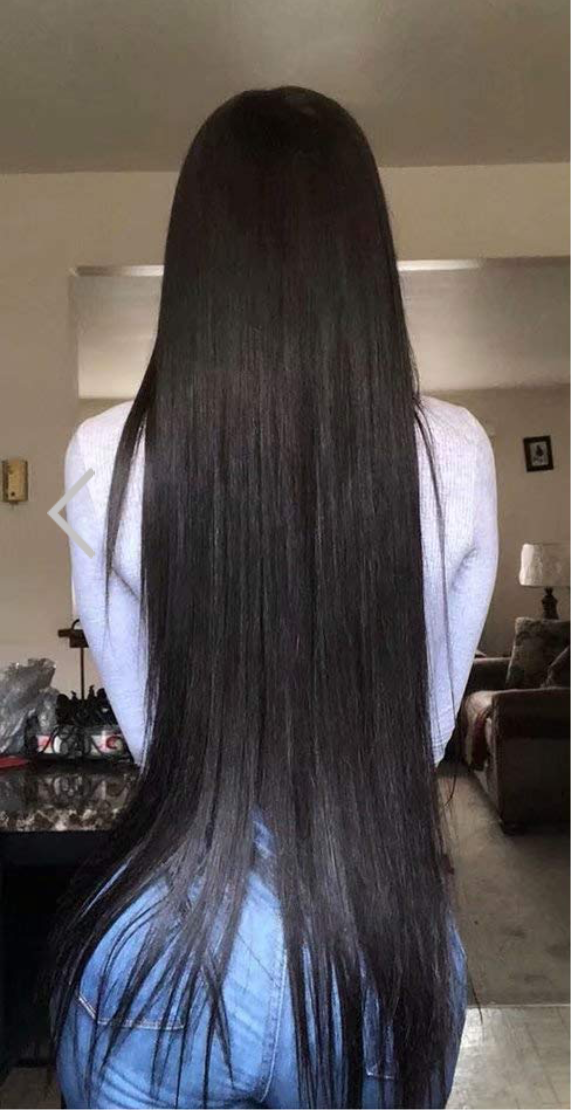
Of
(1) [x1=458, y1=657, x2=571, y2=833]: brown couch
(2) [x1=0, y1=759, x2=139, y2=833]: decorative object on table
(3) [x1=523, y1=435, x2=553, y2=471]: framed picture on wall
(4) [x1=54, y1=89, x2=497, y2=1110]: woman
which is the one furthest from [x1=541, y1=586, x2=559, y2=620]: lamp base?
(4) [x1=54, y1=89, x2=497, y2=1110]: woman

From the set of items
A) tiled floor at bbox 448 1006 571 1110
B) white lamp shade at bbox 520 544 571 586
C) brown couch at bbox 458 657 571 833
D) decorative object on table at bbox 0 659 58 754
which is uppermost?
white lamp shade at bbox 520 544 571 586

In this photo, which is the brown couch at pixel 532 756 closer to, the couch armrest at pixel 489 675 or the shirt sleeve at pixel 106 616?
the couch armrest at pixel 489 675

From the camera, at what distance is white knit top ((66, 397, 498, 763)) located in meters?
0.60

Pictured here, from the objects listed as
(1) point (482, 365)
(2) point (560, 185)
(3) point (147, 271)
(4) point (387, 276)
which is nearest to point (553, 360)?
(1) point (482, 365)

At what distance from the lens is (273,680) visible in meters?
0.57

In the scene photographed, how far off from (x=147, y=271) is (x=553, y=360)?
3437mm

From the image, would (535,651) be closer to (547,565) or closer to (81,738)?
(547,565)

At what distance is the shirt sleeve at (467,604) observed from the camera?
63 cm

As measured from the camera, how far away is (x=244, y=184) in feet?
1.98

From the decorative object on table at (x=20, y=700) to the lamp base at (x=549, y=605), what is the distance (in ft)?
16.2

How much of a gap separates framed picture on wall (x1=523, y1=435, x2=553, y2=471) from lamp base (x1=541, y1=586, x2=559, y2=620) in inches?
35.2

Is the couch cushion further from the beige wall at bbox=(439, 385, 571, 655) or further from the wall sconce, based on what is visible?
the beige wall at bbox=(439, 385, 571, 655)

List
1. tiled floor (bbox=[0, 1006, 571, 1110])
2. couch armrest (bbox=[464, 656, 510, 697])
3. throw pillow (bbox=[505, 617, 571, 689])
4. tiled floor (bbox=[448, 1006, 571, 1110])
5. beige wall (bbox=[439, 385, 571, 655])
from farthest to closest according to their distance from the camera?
beige wall (bbox=[439, 385, 571, 655]), couch armrest (bbox=[464, 656, 510, 697]), throw pillow (bbox=[505, 617, 571, 689]), tiled floor (bbox=[448, 1006, 571, 1110]), tiled floor (bbox=[0, 1006, 571, 1110])

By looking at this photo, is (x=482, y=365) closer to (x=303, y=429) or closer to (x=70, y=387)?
(x=70, y=387)
